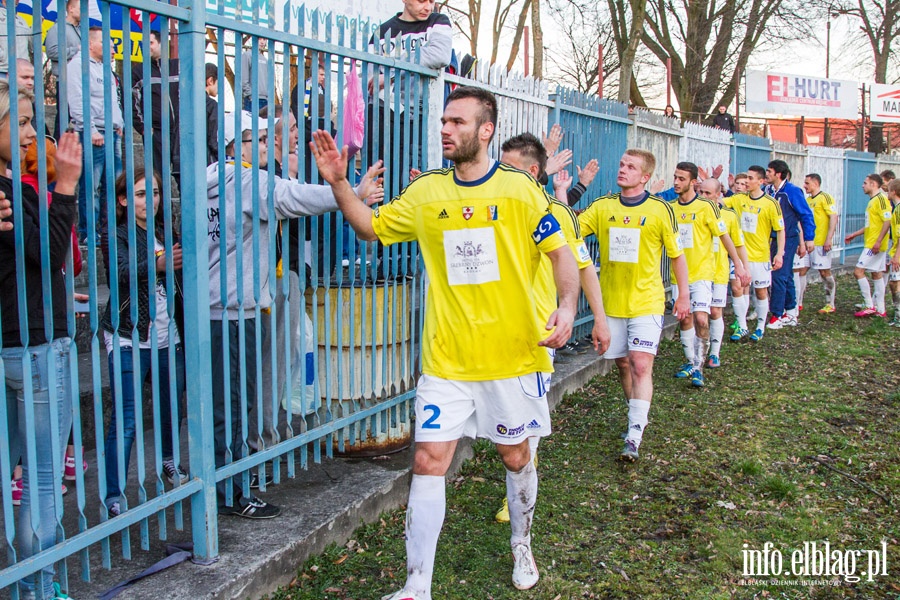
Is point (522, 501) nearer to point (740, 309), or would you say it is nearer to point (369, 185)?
point (369, 185)

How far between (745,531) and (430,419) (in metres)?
2.09

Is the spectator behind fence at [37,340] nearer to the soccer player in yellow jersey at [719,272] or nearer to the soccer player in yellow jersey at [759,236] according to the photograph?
the soccer player in yellow jersey at [719,272]

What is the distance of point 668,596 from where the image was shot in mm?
3871

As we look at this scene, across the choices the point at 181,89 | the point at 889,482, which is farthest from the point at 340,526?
the point at 889,482

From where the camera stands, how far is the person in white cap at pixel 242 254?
3.76 meters

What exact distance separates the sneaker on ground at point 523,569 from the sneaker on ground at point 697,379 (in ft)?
14.5

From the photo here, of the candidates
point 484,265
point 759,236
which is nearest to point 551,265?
point 484,265

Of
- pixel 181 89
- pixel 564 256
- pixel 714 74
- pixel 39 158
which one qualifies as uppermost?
pixel 714 74

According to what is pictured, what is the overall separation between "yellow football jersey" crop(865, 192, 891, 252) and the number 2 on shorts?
420 inches

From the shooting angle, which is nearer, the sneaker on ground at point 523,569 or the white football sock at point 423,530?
the white football sock at point 423,530

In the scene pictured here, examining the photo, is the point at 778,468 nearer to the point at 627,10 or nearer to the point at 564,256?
the point at 564,256

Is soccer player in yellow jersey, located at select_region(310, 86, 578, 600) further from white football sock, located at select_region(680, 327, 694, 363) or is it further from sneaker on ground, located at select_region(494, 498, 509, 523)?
white football sock, located at select_region(680, 327, 694, 363)

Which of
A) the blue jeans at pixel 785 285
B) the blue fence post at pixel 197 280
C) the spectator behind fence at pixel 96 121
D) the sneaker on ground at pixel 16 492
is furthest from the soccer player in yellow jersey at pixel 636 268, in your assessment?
the blue jeans at pixel 785 285

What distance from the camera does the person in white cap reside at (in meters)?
3.76
